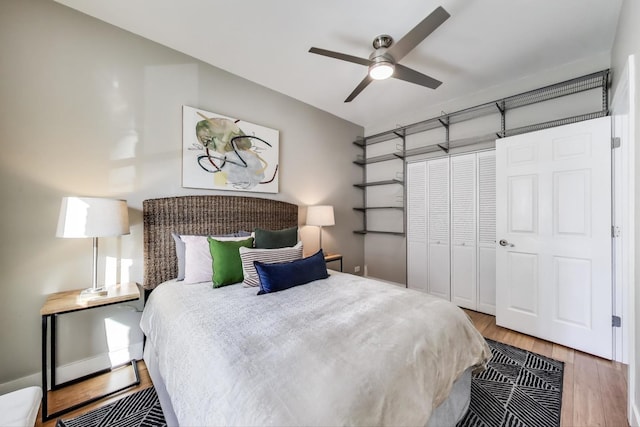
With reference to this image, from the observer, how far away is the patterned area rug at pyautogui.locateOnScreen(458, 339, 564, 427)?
1554 millimetres

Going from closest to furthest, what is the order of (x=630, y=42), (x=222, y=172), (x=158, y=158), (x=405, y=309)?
(x=405, y=309), (x=630, y=42), (x=158, y=158), (x=222, y=172)

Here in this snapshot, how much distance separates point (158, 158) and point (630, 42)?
3.63m

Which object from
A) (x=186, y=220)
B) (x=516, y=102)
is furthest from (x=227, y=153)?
(x=516, y=102)

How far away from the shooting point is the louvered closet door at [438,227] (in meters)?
3.42

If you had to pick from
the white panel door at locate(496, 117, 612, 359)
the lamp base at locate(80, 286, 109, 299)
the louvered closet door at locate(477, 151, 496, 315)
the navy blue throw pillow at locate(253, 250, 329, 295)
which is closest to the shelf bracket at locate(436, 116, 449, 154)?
the louvered closet door at locate(477, 151, 496, 315)

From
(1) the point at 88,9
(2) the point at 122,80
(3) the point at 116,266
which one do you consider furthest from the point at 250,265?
(1) the point at 88,9

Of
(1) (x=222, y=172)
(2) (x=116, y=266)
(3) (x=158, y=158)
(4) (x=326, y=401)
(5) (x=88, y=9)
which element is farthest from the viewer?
(1) (x=222, y=172)

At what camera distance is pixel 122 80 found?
A: 7.13 feet

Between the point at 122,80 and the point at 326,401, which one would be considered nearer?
the point at 326,401

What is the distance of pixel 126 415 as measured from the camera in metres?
1.61

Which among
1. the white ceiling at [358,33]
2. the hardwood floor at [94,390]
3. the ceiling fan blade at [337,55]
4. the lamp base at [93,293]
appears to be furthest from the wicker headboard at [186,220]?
the ceiling fan blade at [337,55]

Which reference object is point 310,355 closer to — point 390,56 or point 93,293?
point 93,293

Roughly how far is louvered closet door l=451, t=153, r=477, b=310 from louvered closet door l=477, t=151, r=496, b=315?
0.07 metres

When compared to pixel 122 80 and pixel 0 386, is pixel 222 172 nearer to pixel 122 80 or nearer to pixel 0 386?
pixel 122 80
